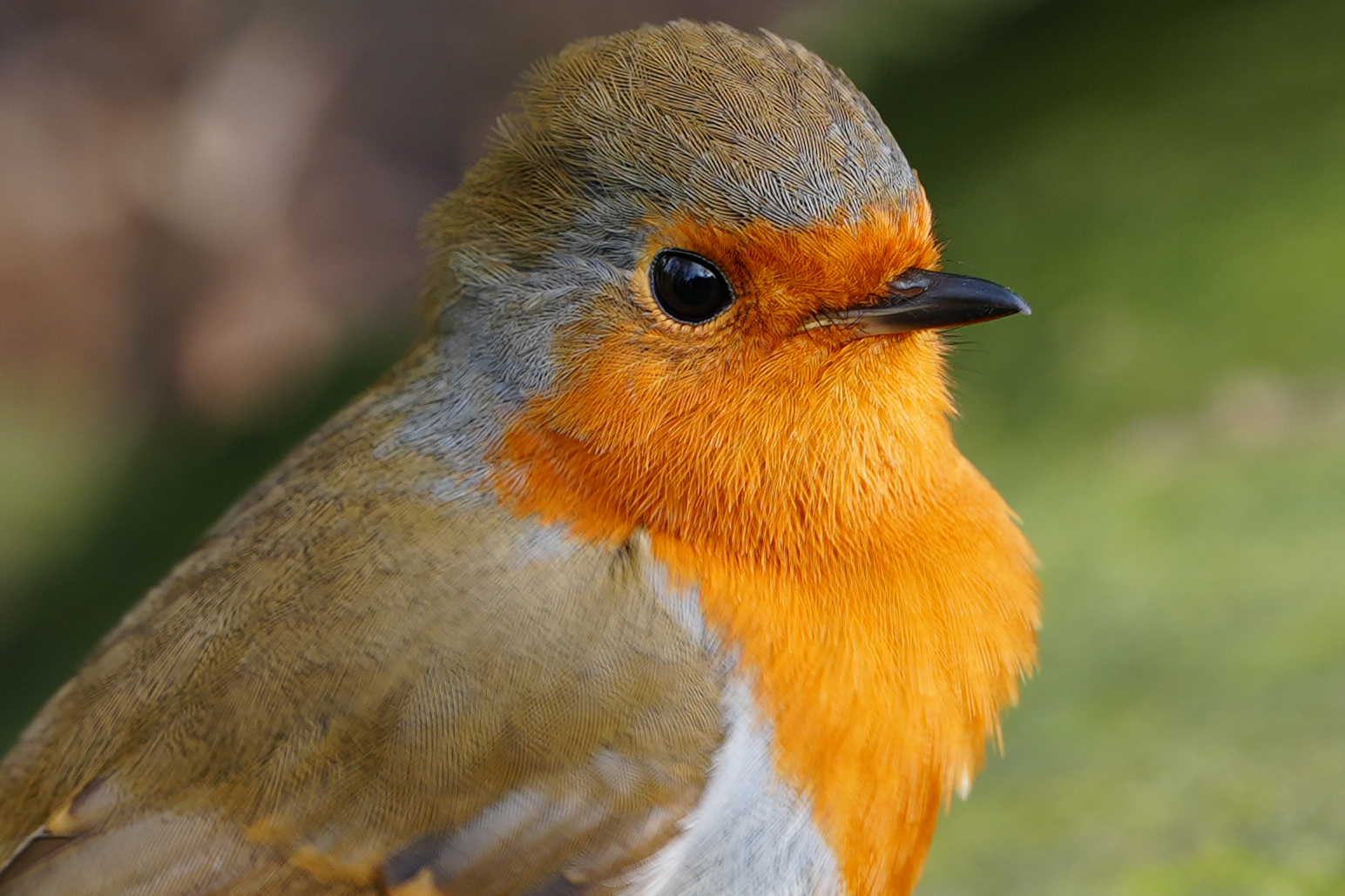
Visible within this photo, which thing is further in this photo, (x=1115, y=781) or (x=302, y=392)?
(x=302, y=392)

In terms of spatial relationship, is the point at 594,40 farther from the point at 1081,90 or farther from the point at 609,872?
the point at 1081,90

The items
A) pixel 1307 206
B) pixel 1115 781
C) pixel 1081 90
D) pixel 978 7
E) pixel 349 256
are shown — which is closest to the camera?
pixel 1115 781

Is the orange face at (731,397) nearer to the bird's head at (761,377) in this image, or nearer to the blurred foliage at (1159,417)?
the bird's head at (761,377)

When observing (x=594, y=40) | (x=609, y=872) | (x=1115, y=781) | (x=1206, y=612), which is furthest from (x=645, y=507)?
(x=1206, y=612)

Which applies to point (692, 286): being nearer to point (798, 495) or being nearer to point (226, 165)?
point (798, 495)

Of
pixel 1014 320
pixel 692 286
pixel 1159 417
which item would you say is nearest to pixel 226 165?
pixel 1014 320

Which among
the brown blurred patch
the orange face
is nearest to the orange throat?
the orange face

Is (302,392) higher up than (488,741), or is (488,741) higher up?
(488,741)
